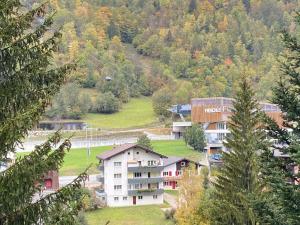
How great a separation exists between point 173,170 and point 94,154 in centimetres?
1969

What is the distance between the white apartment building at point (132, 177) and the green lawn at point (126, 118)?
51.6 m

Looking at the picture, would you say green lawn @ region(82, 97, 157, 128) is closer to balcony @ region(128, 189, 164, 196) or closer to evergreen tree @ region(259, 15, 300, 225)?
balcony @ region(128, 189, 164, 196)

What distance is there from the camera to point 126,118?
385 feet

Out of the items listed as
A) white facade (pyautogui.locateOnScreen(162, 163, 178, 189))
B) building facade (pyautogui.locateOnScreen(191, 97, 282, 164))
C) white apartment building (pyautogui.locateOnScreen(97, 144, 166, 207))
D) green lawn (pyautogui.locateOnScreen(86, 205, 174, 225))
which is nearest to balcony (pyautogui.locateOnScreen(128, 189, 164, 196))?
white apartment building (pyautogui.locateOnScreen(97, 144, 166, 207))

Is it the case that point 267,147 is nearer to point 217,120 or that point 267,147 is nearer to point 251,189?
point 251,189

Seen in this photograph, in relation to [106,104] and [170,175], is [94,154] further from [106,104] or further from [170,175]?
[106,104]

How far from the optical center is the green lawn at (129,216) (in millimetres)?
47412

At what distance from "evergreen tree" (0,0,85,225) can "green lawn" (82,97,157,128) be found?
99.3 m

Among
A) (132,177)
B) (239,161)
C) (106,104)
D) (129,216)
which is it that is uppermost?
(239,161)

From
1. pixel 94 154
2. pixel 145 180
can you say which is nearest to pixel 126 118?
pixel 94 154

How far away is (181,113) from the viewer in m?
108

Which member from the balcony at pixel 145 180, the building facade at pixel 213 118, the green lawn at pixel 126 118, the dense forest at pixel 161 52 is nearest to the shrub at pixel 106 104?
the dense forest at pixel 161 52

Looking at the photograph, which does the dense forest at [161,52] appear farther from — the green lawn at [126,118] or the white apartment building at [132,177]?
the white apartment building at [132,177]

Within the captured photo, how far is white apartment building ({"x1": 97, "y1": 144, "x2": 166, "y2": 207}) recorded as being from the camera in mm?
56500
